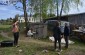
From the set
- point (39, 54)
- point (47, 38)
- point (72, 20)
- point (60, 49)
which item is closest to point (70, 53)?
point (60, 49)

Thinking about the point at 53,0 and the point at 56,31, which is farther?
the point at 53,0

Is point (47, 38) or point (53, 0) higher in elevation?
point (53, 0)

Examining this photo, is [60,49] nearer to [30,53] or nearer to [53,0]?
[30,53]

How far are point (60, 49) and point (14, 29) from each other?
10.7 ft

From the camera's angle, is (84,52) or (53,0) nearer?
(84,52)

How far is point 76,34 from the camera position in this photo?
25.2 metres

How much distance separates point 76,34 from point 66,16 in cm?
1459

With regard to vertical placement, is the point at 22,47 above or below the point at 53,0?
below

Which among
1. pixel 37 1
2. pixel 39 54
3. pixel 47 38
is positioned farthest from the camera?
pixel 37 1

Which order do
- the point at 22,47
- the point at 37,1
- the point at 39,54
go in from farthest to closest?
the point at 37,1
the point at 22,47
the point at 39,54

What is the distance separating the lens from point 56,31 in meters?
15.8

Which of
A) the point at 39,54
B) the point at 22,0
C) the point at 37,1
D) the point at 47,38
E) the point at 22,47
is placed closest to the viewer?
the point at 39,54

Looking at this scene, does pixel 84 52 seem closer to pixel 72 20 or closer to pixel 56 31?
pixel 56 31

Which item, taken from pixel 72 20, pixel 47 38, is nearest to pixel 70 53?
pixel 47 38
